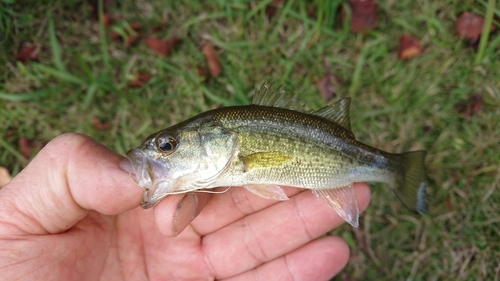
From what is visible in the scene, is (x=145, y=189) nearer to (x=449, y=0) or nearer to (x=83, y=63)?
(x=83, y=63)

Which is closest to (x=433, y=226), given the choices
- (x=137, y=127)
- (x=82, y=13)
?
(x=137, y=127)

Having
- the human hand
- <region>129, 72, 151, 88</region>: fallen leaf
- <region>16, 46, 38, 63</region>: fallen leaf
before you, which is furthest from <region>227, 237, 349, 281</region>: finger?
<region>16, 46, 38, 63</region>: fallen leaf

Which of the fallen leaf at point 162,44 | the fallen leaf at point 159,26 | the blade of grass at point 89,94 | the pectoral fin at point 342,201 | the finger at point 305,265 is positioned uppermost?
the fallen leaf at point 159,26

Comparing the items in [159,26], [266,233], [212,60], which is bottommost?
[266,233]

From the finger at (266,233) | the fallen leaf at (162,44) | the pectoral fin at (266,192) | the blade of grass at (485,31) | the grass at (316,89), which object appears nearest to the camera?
the pectoral fin at (266,192)

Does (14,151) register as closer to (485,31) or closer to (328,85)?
(328,85)

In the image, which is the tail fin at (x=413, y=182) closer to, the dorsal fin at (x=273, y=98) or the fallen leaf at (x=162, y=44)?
the dorsal fin at (x=273, y=98)

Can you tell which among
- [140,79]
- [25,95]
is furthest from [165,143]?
[25,95]

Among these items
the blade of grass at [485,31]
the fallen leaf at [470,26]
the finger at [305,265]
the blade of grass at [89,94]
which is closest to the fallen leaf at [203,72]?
the blade of grass at [89,94]

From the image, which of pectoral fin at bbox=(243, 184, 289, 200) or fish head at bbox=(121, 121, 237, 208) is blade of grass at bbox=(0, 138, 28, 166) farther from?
pectoral fin at bbox=(243, 184, 289, 200)
